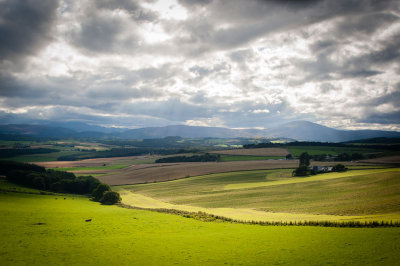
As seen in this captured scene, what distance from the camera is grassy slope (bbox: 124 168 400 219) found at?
149 ft

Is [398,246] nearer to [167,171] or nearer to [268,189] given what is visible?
[268,189]

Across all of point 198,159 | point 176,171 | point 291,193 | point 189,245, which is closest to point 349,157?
point 291,193

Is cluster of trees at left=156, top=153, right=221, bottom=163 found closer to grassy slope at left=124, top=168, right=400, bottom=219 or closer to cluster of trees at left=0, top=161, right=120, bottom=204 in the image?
grassy slope at left=124, top=168, right=400, bottom=219

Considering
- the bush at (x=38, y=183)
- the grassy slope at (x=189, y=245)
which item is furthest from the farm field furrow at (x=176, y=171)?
the grassy slope at (x=189, y=245)

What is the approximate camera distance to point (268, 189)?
7150 cm

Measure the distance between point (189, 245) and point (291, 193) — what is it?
1917 inches

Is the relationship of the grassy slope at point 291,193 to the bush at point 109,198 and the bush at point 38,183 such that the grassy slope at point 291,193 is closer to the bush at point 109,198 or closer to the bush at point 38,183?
the bush at point 109,198

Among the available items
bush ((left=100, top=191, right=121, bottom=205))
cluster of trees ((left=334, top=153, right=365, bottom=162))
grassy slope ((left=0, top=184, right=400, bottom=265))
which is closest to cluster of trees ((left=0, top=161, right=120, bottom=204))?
bush ((left=100, top=191, right=121, bottom=205))

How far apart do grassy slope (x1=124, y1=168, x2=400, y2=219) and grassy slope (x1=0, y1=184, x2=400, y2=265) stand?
53.9 feet

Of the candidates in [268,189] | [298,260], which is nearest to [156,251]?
[298,260]

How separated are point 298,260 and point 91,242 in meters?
21.4

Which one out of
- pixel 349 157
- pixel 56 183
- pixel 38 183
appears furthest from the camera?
pixel 349 157

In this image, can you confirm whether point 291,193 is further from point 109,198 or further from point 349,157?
point 349,157

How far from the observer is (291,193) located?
212 feet
